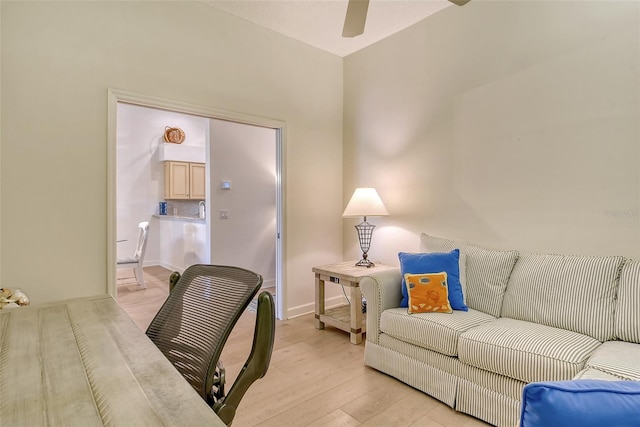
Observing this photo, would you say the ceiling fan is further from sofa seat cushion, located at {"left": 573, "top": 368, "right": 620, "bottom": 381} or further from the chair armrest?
sofa seat cushion, located at {"left": 573, "top": 368, "right": 620, "bottom": 381}

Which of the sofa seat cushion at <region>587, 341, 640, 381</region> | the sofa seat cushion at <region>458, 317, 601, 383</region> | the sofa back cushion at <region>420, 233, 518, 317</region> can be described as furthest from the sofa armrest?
the sofa seat cushion at <region>587, 341, 640, 381</region>


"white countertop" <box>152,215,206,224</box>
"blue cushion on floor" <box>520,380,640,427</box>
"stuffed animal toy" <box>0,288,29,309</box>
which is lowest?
"stuffed animal toy" <box>0,288,29,309</box>

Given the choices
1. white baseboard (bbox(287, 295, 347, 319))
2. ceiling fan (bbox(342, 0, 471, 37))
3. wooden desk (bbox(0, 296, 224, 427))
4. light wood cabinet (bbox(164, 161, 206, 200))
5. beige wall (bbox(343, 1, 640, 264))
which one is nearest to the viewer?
wooden desk (bbox(0, 296, 224, 427))

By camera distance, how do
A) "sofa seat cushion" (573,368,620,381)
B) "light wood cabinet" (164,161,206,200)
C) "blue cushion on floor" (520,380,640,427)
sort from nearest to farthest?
"blue cushion on floor" (520,380,640,427)
"sofa seat cushion" (573,368,620,381)
"light wood cabinet" (164,161,206,200)

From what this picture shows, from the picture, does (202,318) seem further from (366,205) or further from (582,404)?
(366,205)

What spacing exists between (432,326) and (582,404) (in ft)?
5.45

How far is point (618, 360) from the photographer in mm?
1586

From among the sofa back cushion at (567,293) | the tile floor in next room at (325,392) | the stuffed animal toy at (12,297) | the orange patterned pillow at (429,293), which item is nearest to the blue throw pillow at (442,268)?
the orange patterned pillow at (429,293)

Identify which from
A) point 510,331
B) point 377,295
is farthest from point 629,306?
point 377,295

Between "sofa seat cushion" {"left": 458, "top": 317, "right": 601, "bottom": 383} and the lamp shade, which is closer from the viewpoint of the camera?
"sofa seat cushion" {"left": 458, "top": 317, "right": 601, "bottom": 383}

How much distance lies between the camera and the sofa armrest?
2.50m

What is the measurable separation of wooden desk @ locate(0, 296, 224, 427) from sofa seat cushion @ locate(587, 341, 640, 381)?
168cm

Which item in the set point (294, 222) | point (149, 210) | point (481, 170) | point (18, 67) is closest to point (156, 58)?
point (18, 67)

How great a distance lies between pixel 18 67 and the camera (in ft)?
7.42
